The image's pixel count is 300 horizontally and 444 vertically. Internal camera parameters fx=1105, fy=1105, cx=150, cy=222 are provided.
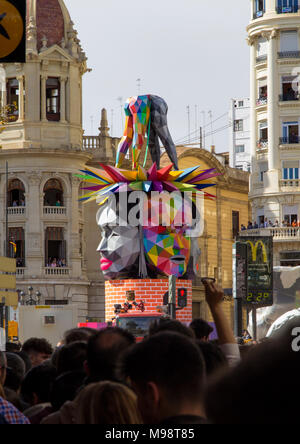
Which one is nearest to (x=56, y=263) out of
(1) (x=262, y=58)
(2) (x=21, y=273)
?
(2) (x=21, y=273)

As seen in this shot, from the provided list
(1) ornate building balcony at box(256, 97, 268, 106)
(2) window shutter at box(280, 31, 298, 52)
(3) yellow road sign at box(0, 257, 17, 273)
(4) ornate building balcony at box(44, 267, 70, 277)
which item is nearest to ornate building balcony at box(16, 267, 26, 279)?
(4) ornate building balcony at box(44, 267, 70, 277)

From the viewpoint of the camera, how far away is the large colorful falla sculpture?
41.7m

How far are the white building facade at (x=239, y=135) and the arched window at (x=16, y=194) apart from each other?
36766 mm

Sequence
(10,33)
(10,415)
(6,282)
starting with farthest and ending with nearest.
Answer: (6,282) < (10,33) < (10,415)

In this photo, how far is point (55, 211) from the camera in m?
60.0

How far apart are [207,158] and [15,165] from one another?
13253mm

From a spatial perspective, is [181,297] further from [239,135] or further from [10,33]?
[239,135]

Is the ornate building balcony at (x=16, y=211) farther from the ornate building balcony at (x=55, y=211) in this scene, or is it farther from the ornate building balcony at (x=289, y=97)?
the ornate building balcony at (x=289, y=97)

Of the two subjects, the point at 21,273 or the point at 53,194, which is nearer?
the point at 21,273

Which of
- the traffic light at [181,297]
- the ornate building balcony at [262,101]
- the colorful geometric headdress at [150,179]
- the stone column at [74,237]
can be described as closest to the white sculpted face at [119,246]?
the colorful geometric headdress at [150,179]

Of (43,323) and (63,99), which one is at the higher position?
(63,99)

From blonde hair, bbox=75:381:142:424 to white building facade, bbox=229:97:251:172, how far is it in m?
89.7

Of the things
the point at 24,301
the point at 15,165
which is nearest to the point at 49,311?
the point at 24,301

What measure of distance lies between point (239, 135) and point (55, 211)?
4099 cm
